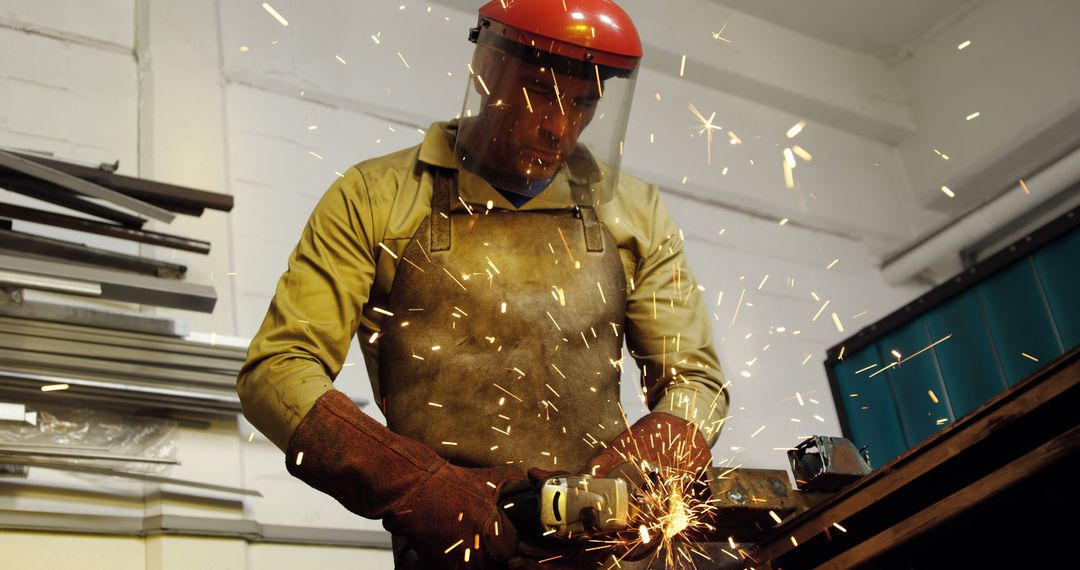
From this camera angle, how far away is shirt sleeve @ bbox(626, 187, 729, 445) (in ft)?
7.32

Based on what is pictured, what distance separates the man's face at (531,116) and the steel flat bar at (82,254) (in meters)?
1.40

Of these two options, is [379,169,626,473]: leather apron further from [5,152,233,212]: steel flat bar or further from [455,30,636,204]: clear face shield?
[5,152,233,212]: steel flat bar

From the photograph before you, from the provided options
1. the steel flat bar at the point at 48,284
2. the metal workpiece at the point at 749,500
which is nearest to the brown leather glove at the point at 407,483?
the metal workpiece at the point at 749,500

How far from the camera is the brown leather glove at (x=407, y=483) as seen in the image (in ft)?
5.65

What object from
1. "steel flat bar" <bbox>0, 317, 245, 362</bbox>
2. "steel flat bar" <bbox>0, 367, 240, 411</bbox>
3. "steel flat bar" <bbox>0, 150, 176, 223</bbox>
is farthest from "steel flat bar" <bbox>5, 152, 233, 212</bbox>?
"steel flat bar" <bbox>0, 367, 240, 411</bbox>

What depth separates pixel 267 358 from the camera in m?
1.98

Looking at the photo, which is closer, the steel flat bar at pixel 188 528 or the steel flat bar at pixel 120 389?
the steel flat bar at pixel 188 528

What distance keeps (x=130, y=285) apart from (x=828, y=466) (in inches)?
79.9

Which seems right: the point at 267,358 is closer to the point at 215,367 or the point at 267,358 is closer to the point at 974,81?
the point at 215,367

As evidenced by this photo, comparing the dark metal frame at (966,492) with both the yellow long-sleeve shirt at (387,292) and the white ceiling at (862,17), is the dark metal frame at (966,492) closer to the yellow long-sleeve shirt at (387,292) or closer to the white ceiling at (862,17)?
the yellow long-sleeve shirt at (387,292)

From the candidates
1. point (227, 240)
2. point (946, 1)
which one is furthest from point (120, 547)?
point (946, 1)

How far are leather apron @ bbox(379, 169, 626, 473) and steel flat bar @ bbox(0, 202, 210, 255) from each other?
126 centimetres

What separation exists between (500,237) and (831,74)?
418 centimetres

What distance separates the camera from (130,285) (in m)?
3.05
